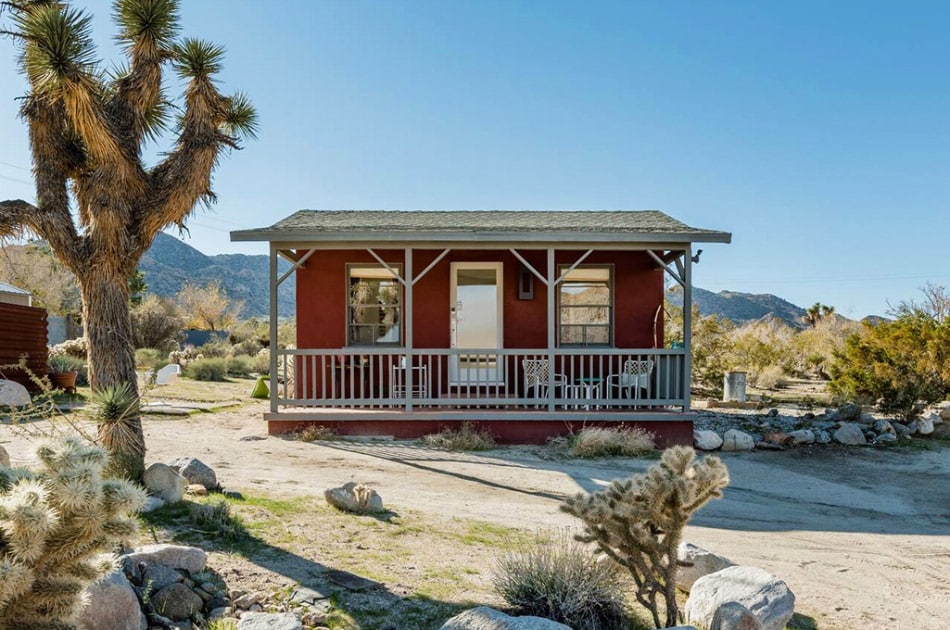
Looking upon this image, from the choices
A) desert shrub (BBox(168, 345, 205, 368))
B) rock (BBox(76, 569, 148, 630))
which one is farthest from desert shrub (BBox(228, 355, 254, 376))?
rock (BBox(76, 569, 148, 630))

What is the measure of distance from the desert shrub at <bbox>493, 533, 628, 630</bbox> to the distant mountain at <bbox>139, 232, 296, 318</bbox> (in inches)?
2401

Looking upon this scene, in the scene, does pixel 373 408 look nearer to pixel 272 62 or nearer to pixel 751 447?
pixel 751 447

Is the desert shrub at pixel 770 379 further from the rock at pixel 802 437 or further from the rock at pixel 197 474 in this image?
the rock at pixel 197 474

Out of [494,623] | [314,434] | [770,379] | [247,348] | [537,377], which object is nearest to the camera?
[494,623]

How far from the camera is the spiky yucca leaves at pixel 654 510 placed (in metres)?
2.90

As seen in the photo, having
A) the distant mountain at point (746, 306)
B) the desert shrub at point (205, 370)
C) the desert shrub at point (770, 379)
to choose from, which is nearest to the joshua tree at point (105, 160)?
the desert shrub at point (205, 370)

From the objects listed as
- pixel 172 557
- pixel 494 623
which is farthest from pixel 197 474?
pixel 494 623

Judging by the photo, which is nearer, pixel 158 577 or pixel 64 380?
pixel 158 577

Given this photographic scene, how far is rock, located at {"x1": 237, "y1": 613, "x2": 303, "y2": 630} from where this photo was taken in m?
2.62

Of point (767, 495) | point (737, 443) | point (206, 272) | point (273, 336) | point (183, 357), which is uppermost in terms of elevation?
point (206, 272)

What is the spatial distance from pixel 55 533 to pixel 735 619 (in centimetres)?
328

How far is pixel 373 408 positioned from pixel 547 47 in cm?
862

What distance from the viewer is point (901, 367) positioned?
1048cm

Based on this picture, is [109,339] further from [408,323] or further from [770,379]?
[770,379]
